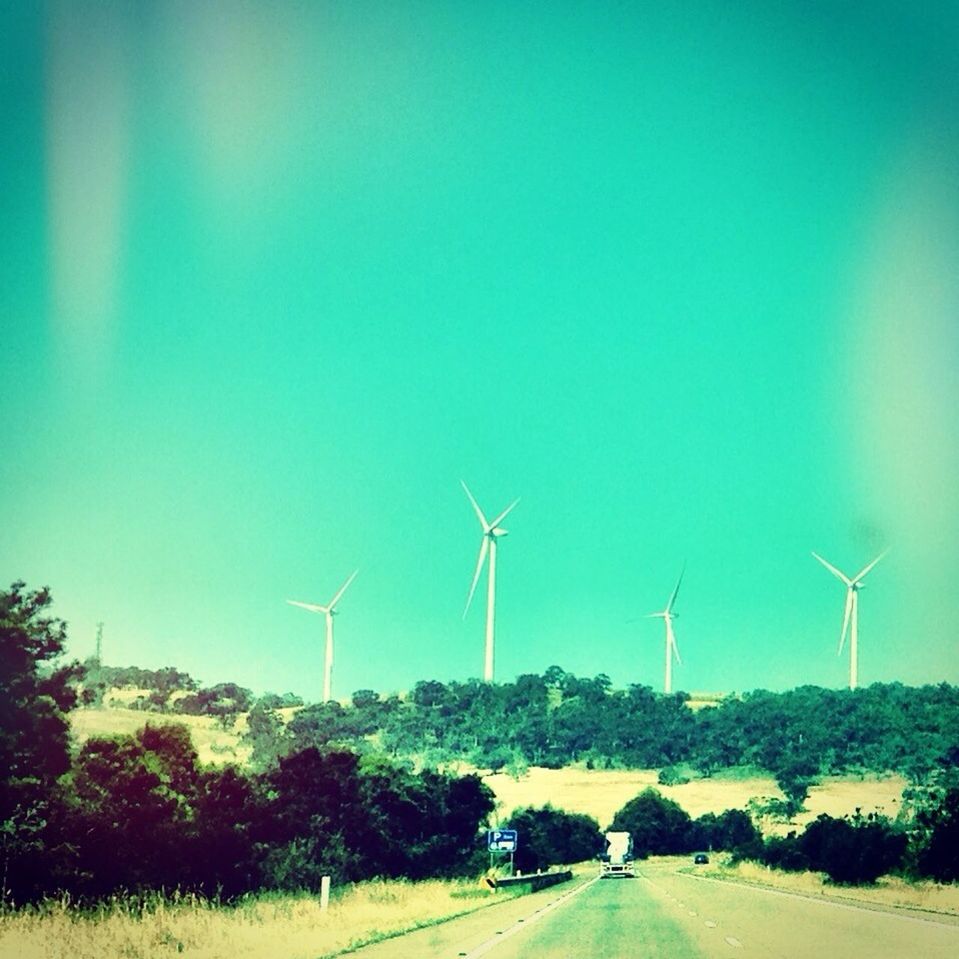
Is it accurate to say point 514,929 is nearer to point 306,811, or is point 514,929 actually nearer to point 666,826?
point 306,811

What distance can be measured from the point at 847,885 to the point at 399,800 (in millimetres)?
20781

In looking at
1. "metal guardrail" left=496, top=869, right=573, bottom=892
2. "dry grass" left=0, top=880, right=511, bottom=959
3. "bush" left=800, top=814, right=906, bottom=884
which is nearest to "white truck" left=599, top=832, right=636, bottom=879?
"metal guardrail" left=496, top=869, right=573, bottom=892

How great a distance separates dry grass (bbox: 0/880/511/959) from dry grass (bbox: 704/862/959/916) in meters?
14.5

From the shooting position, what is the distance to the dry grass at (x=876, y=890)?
43500 millimetres

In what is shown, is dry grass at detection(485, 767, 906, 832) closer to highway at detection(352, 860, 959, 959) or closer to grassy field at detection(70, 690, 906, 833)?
grassy field at detection(70, 690, 906, 833)

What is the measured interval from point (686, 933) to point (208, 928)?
1111 centimetres

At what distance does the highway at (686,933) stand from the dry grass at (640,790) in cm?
9773

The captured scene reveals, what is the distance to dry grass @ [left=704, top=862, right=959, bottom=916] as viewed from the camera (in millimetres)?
43500

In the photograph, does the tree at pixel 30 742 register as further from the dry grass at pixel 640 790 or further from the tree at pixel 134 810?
the dry grass at pixel 640 790

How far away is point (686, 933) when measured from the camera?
105 ft

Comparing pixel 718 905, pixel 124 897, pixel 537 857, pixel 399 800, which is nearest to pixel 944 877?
pixel 718 905

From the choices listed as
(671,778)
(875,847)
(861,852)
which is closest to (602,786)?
(671,778)

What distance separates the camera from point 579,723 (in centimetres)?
19775

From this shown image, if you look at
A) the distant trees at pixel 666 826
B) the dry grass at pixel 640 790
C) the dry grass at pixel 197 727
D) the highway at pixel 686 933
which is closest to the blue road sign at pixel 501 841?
the highway at pixel 686 933
